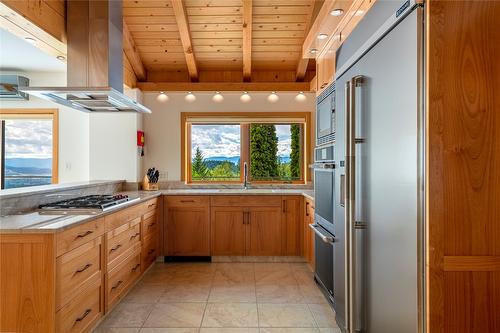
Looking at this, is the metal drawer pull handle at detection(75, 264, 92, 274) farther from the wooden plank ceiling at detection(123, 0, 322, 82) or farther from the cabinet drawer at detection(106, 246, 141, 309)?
the wooden plank ceiling at detection(123, 0, 322, 82)

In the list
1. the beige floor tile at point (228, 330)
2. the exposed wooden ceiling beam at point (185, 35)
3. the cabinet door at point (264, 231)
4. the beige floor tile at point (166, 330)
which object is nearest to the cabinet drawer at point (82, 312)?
the beige floor tile at point (166, 330)

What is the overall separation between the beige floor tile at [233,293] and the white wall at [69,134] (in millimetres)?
2859

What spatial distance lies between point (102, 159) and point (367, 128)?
12.4ft

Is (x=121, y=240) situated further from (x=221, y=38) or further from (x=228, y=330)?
(x=221, y=38)

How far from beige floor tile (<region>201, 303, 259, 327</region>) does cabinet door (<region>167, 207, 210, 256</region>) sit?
4.04ft

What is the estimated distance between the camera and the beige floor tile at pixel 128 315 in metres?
2.39

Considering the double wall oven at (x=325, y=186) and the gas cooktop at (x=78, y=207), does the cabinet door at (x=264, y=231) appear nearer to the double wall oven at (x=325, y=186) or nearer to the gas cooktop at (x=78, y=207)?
the double wall oven at (x=325, y=186)

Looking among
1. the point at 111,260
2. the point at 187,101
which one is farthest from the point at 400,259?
the point at 187,101

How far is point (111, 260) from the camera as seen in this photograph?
251 cm

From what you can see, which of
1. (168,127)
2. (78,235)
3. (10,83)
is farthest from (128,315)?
(10,83)

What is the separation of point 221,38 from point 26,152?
3621mm

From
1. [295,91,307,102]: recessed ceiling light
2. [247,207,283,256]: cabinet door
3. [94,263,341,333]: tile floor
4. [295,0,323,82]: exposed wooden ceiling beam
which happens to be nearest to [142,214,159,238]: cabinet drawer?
[94,263,341,333]: tile floor

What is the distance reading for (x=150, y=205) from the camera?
11.6 feet

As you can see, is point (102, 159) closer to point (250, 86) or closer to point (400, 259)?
point (250, 86)
